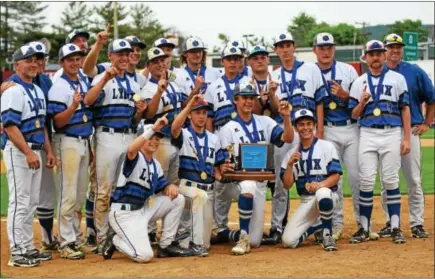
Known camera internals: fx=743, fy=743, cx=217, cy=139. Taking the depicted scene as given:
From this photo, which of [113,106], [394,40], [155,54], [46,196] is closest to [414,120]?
[394,40]

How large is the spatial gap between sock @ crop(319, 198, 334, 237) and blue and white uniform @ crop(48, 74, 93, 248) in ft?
8.13

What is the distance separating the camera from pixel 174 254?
745 cm

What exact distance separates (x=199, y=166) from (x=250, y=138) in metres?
0.62

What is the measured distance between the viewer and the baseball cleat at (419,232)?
27.0 feet

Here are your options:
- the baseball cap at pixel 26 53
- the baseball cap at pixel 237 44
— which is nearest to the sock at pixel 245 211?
the baseball cap at pixel 237 44

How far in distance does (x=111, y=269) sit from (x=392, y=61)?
396cm

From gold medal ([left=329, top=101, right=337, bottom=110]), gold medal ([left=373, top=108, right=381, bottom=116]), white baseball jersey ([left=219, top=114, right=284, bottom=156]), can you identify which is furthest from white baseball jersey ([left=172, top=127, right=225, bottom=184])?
gold medal ([left=373, top=108, right=381, bottom=116])

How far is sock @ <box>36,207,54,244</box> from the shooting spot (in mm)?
8000

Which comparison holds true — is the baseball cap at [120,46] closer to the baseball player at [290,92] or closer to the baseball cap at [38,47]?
the baseball cap at [38,47]

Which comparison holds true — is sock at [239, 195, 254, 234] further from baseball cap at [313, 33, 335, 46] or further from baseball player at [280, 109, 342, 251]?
baseball cap at [313, 33, 335, 46]

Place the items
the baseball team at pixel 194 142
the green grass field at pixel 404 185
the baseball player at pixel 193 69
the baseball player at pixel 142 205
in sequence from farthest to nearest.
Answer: the green grass field at pixel 404 185
the baseball player at pixel 193 69
the baseball team at pixel 194 142
the baseball player at pixel 142 205

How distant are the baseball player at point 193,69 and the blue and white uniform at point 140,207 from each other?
122 centimetres

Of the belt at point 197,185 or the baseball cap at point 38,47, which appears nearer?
the baseball cap at point 38,47

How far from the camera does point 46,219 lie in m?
8.08
